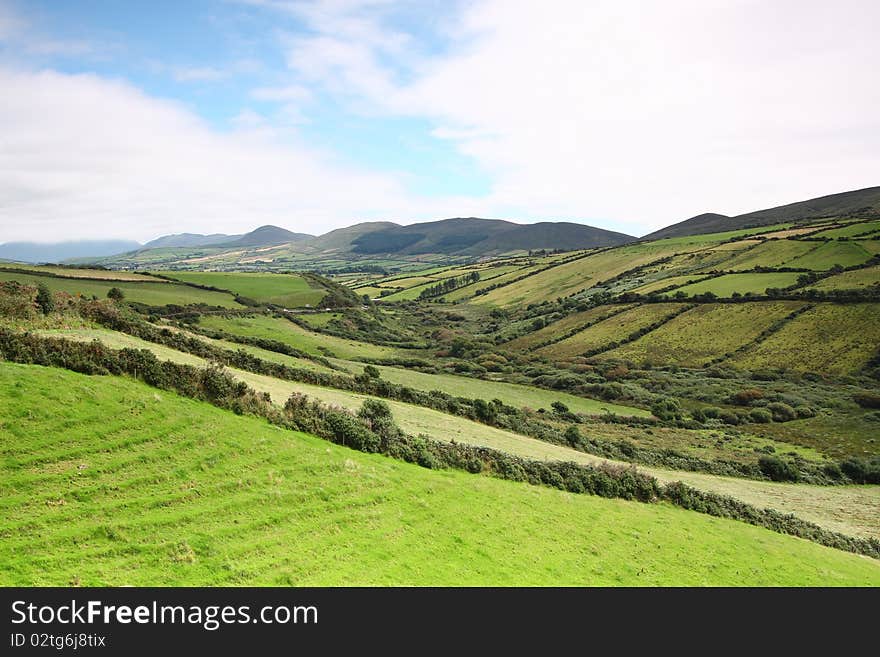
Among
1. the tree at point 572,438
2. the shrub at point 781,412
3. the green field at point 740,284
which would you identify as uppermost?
the green field at point 740,284

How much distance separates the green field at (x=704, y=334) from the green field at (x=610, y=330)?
3.71 metres

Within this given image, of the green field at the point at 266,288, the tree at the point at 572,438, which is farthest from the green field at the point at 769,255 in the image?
the tree at the point at 572,438

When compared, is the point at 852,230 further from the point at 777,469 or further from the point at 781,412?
the point at 777,469

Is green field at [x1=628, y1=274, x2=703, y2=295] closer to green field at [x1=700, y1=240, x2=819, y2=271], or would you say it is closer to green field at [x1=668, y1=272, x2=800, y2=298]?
green field at [x1=668, y1=272, x2=800, y2=298]

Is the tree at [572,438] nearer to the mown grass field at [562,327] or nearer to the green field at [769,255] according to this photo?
the mown grass field at [562,327]

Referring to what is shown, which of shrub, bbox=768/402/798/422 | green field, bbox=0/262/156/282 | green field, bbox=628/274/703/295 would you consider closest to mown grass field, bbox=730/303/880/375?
shrub, bbox=768/402/798/422

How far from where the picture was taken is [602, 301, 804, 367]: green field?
85438 millimetres

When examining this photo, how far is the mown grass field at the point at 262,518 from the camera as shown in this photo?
11.1 m

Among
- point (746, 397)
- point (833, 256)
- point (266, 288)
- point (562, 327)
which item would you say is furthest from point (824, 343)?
point (266, 288)

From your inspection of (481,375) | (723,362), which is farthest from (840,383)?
(481,375)

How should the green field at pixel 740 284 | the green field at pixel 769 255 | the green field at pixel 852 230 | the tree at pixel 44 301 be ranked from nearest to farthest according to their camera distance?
the tree at pixel 44 301, the green field at pixel 740 284, the green field at pixel 769 255, the green field at pixel 852 230

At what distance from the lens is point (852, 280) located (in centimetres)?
9531

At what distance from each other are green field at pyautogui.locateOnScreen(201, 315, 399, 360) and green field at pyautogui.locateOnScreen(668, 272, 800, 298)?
2808 inches

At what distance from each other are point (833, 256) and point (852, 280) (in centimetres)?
2389
